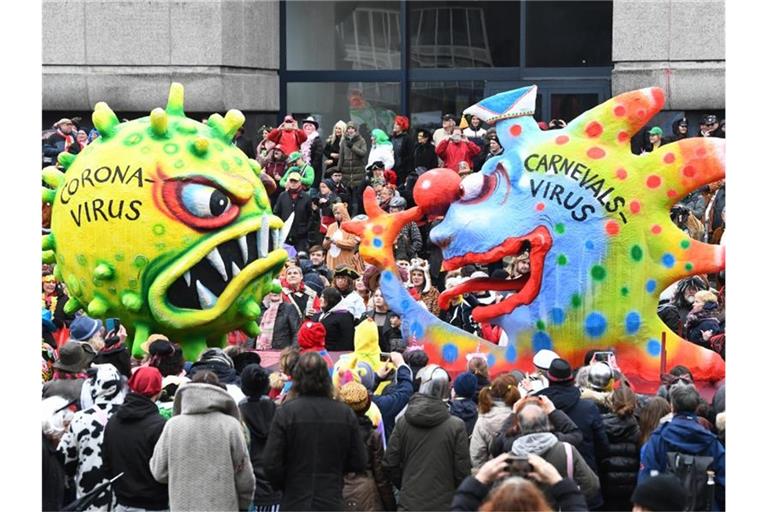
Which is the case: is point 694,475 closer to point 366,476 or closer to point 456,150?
point 366,476

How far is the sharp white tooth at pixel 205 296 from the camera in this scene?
1427cm

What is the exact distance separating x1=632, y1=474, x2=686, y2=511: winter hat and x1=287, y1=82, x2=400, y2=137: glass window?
2035cm

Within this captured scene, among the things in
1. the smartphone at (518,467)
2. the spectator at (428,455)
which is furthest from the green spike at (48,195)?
the smartphone at (518,467)

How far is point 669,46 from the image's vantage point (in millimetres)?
24406

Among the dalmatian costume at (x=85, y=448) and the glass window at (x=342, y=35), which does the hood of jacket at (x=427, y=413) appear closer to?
the dalmatian costume at (x=85, y=448)

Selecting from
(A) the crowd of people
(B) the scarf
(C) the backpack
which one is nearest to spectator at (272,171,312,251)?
(A) the crowd of people

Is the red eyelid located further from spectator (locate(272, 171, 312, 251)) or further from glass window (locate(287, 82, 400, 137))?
glass window (locate(287, 82, 400, 137))

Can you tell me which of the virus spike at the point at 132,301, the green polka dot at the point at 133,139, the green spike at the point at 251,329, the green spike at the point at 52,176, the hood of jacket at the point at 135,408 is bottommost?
the hood of jacket at the point at 135,408

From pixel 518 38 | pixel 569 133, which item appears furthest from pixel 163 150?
pixel 518 38

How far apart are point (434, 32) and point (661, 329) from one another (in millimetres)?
14503

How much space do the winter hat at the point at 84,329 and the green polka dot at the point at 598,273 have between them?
4.10 metres

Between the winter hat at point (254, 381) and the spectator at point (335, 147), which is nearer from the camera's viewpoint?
the winter hat at point (254, 381)

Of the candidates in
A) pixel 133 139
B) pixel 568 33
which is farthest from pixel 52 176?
pixel 568 33

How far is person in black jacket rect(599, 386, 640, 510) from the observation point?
10508 mm
